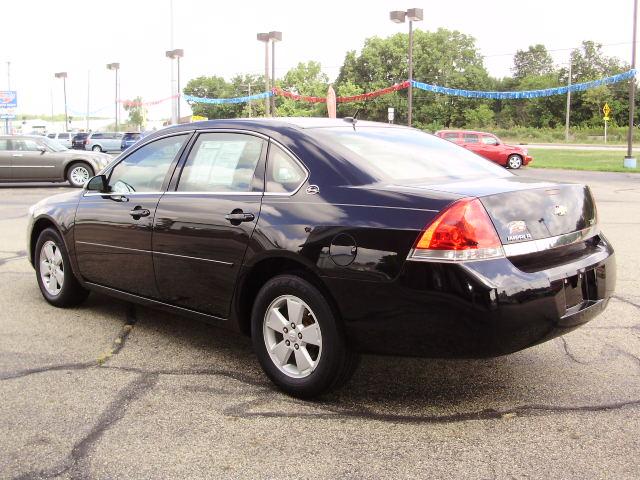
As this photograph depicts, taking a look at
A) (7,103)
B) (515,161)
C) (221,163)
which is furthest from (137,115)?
(221,163)

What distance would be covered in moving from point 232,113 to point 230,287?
10190 cm

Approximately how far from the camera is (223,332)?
5062 millimetres

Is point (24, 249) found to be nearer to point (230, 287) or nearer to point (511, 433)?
point (230, 287)

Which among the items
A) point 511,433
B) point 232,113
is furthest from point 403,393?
point 232,113

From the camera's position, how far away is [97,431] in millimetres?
3301

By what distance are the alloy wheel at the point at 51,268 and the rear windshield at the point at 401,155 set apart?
278 centimetres

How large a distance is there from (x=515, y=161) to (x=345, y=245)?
27023 millimetres

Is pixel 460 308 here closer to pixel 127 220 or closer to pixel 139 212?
pixel 139 212

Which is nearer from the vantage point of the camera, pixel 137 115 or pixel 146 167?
pixel 146 167

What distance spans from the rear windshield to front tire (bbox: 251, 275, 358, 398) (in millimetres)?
768

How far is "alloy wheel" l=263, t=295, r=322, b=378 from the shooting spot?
361cm

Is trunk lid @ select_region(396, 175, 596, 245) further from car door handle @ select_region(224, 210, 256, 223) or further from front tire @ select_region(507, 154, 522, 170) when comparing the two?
front tire @ select_region(507, 154, 522, 170)

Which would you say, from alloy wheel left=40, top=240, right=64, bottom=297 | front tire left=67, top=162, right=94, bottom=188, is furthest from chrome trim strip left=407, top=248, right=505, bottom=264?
front tire left=67, top=162, right=94, bottom=188

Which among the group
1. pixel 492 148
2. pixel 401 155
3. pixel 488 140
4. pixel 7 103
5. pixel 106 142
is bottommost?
pixel 401 155
